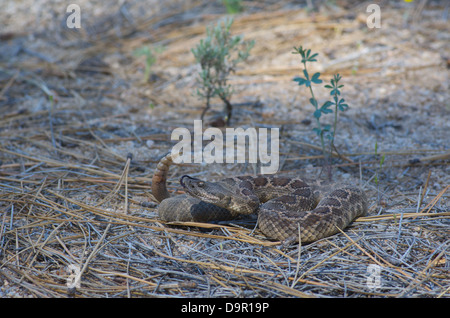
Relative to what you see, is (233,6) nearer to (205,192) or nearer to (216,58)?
(216,58)

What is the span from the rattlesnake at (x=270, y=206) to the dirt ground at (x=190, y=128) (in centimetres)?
15

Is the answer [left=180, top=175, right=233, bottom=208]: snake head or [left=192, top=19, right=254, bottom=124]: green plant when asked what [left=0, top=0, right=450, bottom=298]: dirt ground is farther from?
[left=192, top=19, right=254, bottom=124]: green plant

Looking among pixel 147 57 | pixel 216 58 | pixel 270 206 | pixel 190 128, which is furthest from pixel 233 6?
pixel 270 206

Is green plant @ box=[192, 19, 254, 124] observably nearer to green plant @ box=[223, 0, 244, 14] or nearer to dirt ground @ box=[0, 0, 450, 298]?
dirt ground @ box=[0, 0, 450, 298]

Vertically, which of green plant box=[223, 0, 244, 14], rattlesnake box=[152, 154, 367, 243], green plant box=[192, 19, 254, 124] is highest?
green plant box=[223, 0, 244, 14]

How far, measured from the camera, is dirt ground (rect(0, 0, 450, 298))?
3.85 metres

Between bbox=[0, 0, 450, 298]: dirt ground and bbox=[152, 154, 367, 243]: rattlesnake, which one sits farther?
bbox=[152, 154, 367, 243]: rattlesnake

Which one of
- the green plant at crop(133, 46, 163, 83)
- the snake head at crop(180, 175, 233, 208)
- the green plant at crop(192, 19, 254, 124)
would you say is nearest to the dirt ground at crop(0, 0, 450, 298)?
the green plant at crop(133, 46, 163, 83)

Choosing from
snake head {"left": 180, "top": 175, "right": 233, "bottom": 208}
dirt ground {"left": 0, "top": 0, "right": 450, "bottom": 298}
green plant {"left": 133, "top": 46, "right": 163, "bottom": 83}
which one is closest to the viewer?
dirt ground {"left": 0, "top": 0, "right": 450, "bottom": 298}

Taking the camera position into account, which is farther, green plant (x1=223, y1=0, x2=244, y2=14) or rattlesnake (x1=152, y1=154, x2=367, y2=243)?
green plant (x1=223, y1=0, x2=244, y2=14)

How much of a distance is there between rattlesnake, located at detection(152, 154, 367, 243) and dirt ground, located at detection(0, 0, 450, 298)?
149 millimetres

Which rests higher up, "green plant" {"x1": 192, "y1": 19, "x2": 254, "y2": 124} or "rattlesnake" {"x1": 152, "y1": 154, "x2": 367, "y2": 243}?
"green plant" {"x1": 192, "y1": 19, "x2": 254, "y2": 124}

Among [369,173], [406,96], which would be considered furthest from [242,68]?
[369,173]

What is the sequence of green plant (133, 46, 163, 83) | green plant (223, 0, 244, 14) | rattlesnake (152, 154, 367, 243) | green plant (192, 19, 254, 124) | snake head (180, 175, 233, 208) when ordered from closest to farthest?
rattlesnake (152, 154, 367, 243), snake head (180, 175, 233, 208), green plant (192, 19, 254, 124), green plant (133, 46, 163, 83), green plant (223, 0, 244, 14)
